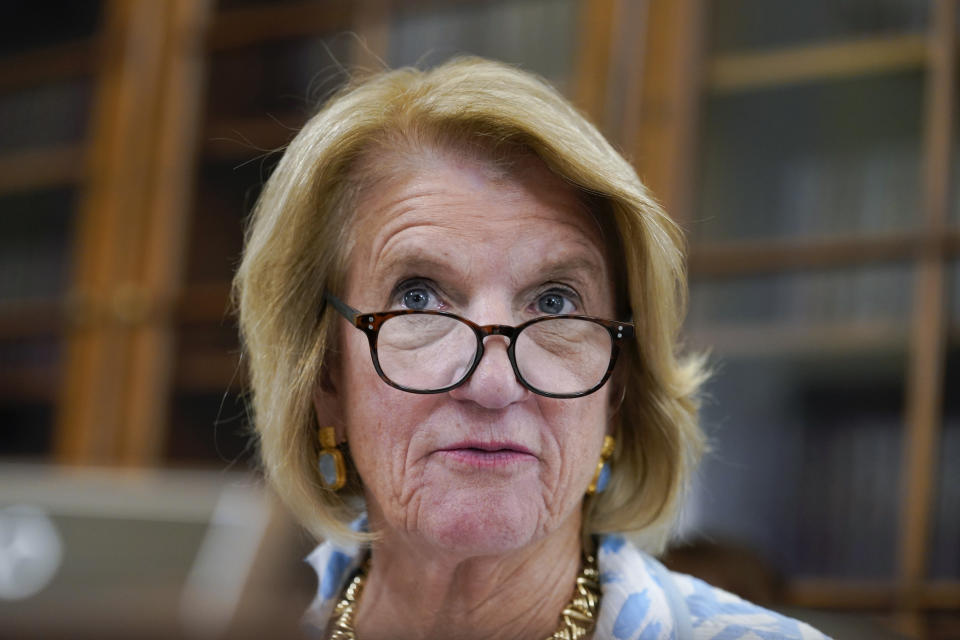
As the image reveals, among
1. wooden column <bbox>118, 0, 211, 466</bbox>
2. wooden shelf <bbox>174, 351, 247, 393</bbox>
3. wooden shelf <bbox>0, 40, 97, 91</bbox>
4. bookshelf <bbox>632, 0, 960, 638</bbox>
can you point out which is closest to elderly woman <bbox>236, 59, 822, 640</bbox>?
bookshelf <bbox>632, 0, 960, 638</bbox>

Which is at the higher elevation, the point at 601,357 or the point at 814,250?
the point at 814,250

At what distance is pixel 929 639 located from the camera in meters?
1.85

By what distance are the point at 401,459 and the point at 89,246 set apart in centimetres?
226

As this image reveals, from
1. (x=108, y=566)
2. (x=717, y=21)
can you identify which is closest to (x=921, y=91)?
(x=717, y=21)

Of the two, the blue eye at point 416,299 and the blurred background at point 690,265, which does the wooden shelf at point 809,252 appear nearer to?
the blurred background at point 690,265

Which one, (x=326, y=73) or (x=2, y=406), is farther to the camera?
(x=2, y=406)

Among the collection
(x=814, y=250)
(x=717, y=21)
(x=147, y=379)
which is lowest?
(x=147, y=379)

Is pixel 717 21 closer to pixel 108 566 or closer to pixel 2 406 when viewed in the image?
pixel 108 566

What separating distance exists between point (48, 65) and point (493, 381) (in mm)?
2682

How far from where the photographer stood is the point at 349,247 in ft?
3.30

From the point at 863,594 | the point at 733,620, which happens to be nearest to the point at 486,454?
the point at 733,620

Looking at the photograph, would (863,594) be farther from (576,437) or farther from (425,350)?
(425,350)

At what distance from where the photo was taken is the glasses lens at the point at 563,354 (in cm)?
91

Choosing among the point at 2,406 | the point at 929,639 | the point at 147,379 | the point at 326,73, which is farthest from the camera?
the point at 2,406
